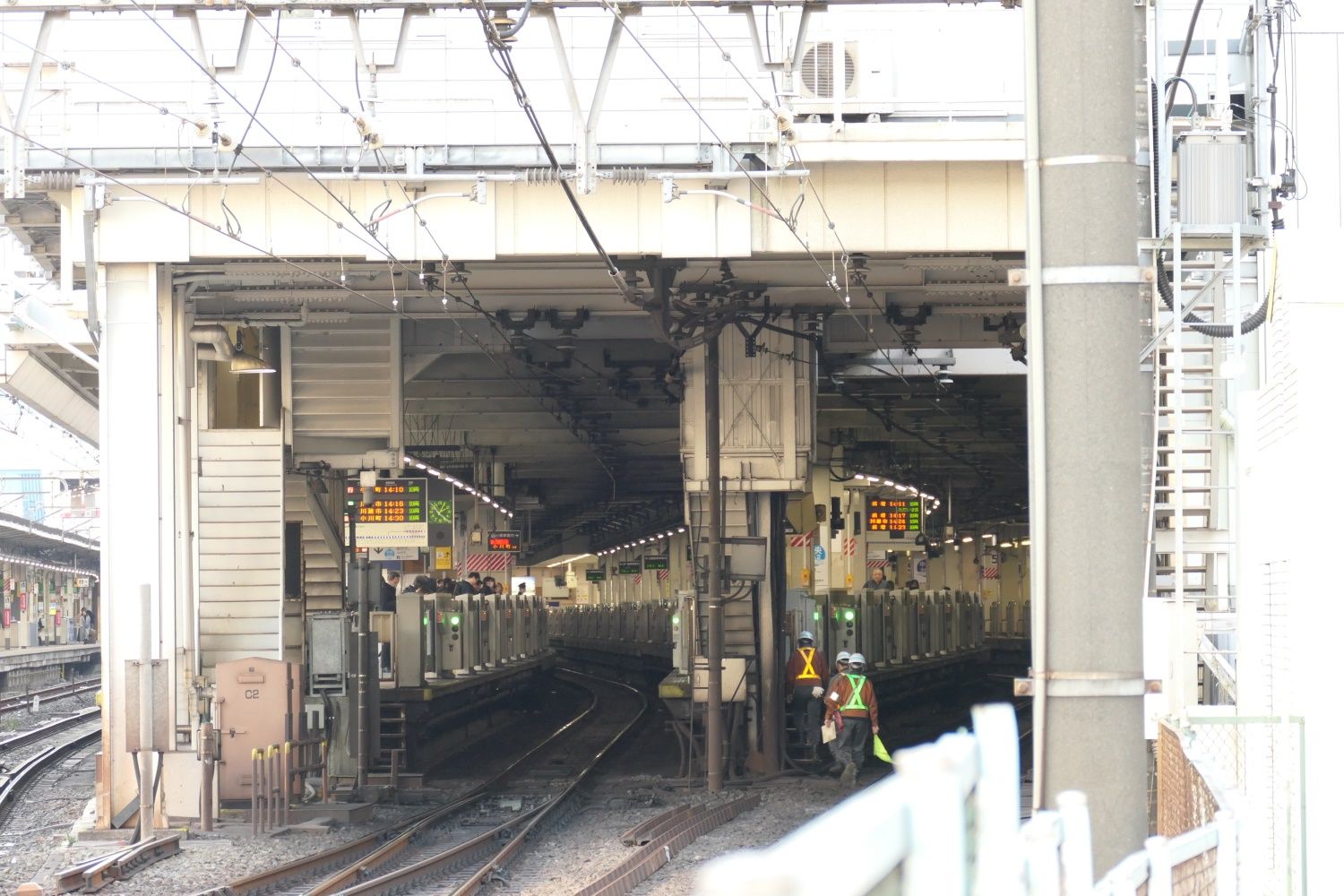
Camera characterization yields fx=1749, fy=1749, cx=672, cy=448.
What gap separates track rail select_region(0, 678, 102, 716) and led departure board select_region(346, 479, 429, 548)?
1651 cm

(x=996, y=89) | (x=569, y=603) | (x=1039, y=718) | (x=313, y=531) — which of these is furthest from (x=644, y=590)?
(x=1039, y=718)

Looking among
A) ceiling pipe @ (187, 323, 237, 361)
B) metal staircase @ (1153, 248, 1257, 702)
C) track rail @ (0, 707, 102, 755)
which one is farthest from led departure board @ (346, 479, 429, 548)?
metal staircase @ (1153, 248, 1257, 702)

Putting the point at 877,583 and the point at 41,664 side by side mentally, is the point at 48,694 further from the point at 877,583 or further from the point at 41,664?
the point at 877,583

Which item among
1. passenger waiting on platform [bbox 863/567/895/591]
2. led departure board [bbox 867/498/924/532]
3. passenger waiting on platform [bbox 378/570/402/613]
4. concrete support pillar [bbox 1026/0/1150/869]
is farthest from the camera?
passenger waiting on platform [bbox 863/567/895/591]

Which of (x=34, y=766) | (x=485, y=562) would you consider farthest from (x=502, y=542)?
(x=34, y=766)

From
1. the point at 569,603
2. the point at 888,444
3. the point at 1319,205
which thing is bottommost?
the point at 569,603

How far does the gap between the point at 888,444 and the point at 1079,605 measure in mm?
27887

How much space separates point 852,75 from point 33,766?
15.9m

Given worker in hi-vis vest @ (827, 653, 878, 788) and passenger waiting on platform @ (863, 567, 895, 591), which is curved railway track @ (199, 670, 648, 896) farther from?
passenger waiting on platform @ (863, 567, 895, 591)

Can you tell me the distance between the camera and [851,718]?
2002cm

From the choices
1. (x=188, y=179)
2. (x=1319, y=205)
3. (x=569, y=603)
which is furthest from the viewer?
(x=569, y=603)

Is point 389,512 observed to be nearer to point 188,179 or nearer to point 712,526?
point 712,526

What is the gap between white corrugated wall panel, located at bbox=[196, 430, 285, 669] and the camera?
19.5 metres

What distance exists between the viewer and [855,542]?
115 ft
